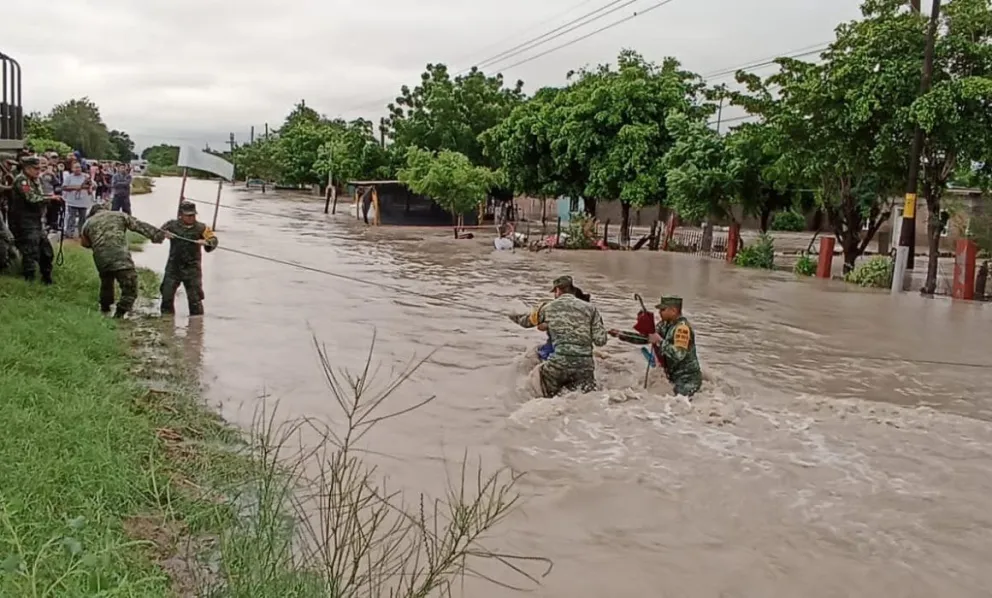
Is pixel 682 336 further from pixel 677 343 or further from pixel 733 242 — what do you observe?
pixel 733 242

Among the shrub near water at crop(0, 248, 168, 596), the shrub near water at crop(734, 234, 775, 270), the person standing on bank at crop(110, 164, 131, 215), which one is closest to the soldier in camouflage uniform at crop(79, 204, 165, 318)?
the shrub near water at crop(0, 248, 168, 596)

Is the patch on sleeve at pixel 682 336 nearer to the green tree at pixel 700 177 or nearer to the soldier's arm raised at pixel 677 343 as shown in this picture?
the soldier's arm raised at pixel 677 343

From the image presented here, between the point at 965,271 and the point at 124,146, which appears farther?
the point at 124,146

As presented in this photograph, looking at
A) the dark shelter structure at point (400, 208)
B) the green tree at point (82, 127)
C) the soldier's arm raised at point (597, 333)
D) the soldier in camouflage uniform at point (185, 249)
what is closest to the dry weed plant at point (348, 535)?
the soldier's arm raised at point (597, 333)

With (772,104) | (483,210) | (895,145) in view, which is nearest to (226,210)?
(483,210)

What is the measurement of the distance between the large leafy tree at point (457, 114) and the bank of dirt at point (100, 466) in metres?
34.1

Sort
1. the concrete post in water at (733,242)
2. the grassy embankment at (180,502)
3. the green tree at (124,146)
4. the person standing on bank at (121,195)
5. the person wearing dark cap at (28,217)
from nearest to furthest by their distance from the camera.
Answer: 1. the grassy embankment at (180,502)
2. the person wearing dark cap at (28,217)
3. the person standing on bank at (121,195)
4. the concrete post in water at (733,242)
5. the green tree at (124,146)

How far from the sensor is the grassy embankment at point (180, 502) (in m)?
3.36

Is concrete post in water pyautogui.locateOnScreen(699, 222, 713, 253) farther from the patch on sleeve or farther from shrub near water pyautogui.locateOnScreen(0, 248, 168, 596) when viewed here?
shrub near water pyautogui.locateOnScreen(0, 248, 168, 596)

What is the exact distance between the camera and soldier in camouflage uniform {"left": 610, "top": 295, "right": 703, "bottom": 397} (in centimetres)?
798

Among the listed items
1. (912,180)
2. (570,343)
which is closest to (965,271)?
(912,180)

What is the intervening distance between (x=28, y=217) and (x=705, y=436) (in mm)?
8710

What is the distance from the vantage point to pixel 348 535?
3055 millimetres

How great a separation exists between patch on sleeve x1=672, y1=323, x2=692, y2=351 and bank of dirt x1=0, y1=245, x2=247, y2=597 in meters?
3.93
